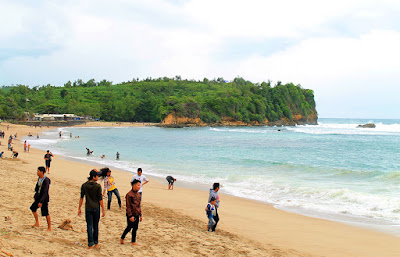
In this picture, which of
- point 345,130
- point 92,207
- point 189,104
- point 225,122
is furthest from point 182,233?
point 225,122

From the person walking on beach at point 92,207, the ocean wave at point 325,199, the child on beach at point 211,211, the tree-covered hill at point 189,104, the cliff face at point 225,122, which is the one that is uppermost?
the tree-covered hill at point 189,104

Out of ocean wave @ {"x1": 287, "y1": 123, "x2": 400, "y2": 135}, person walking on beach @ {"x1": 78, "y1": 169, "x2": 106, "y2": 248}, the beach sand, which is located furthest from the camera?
ocean wave @ {"x1": 287, "y1": 123, "x2": 400, "y2": 135}

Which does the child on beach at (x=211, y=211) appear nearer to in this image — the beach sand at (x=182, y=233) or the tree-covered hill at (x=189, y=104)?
the beach sand at (x=182, y=233)

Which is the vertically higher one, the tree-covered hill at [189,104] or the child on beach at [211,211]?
the tree-covered hill at [189,104]

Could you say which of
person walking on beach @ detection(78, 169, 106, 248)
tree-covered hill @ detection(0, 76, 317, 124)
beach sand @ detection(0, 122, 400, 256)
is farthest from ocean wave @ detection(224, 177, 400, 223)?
tree-covered hill @ detection(0, 76, 317, 124)

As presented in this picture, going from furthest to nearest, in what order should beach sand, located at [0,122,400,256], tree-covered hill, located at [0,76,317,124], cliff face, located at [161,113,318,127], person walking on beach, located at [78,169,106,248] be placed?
tree-covered hill, located at [0,76,317,124] → cliff face, located at [161,113,318,127] → beach sand, located at [0,122,400,256] → person walking on beach, located at [78,169,106,248]

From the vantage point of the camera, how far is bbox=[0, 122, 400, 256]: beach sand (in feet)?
19.7

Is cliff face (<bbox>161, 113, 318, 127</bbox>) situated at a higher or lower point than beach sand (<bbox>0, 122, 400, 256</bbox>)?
higher

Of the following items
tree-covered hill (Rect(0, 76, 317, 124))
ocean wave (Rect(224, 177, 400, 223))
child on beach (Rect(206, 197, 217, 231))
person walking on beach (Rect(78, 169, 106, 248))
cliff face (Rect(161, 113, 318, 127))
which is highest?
tree-covered hill (Rect(0, 76, 317, 124))

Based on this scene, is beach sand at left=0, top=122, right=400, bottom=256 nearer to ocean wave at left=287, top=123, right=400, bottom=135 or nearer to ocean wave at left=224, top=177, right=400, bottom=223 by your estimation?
ocean wave at left=224, top=177, right=400, bottom=223

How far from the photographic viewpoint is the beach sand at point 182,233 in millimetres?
6020

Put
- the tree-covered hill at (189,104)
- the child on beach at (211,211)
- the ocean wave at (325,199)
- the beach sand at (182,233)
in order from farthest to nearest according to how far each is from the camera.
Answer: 1. the tree-covered hill at (189,104)
2. the ocean wave at (325,199)
3. the child on beach at (211,211)
4. the beach sand at (182,233)

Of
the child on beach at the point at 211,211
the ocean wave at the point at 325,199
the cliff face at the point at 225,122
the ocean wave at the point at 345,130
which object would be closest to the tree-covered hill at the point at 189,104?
the cliff face at the point at 225,122

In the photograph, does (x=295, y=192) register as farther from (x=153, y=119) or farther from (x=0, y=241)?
(x=153, y=119)
